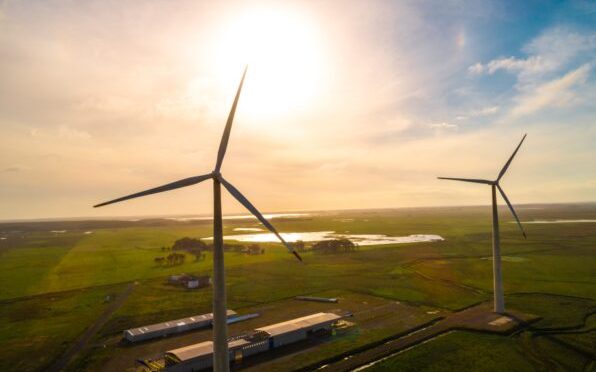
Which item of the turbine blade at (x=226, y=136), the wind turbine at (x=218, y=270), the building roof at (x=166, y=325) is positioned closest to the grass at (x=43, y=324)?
the building roof at (x=166, y=325)

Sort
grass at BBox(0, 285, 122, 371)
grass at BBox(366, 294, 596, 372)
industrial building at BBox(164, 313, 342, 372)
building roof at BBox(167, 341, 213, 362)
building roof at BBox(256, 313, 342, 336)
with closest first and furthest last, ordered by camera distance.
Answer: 1. grass at BBox(366, 294, 596, 372)
2. industrial building at BBox(164, 313, 342, 372)
3. building roof at BBox(167, 341, 213, 362)
4. grass at BBox(0, 285, 122, 371)
5. building roof at BBox(256, 313, 342, 336)

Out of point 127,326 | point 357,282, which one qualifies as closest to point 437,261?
point 357,282

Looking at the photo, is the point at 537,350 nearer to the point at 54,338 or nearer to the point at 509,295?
the point at 509,295

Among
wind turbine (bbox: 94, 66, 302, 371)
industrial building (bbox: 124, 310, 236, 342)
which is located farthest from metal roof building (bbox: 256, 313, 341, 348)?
wind turbine (bbox: 94, 66, 302, 371)

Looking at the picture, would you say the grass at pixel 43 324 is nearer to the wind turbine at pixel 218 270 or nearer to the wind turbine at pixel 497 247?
the wind turbine at pixel 218 270

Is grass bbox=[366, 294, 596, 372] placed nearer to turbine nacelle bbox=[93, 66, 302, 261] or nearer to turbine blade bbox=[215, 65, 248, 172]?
turbine nacelle bbox=[93, 66, 302, 261]

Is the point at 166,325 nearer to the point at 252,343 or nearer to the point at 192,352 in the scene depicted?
the point at 192,352

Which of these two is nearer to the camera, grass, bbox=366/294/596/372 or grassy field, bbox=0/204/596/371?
grass, bbox=366/294/596/372
